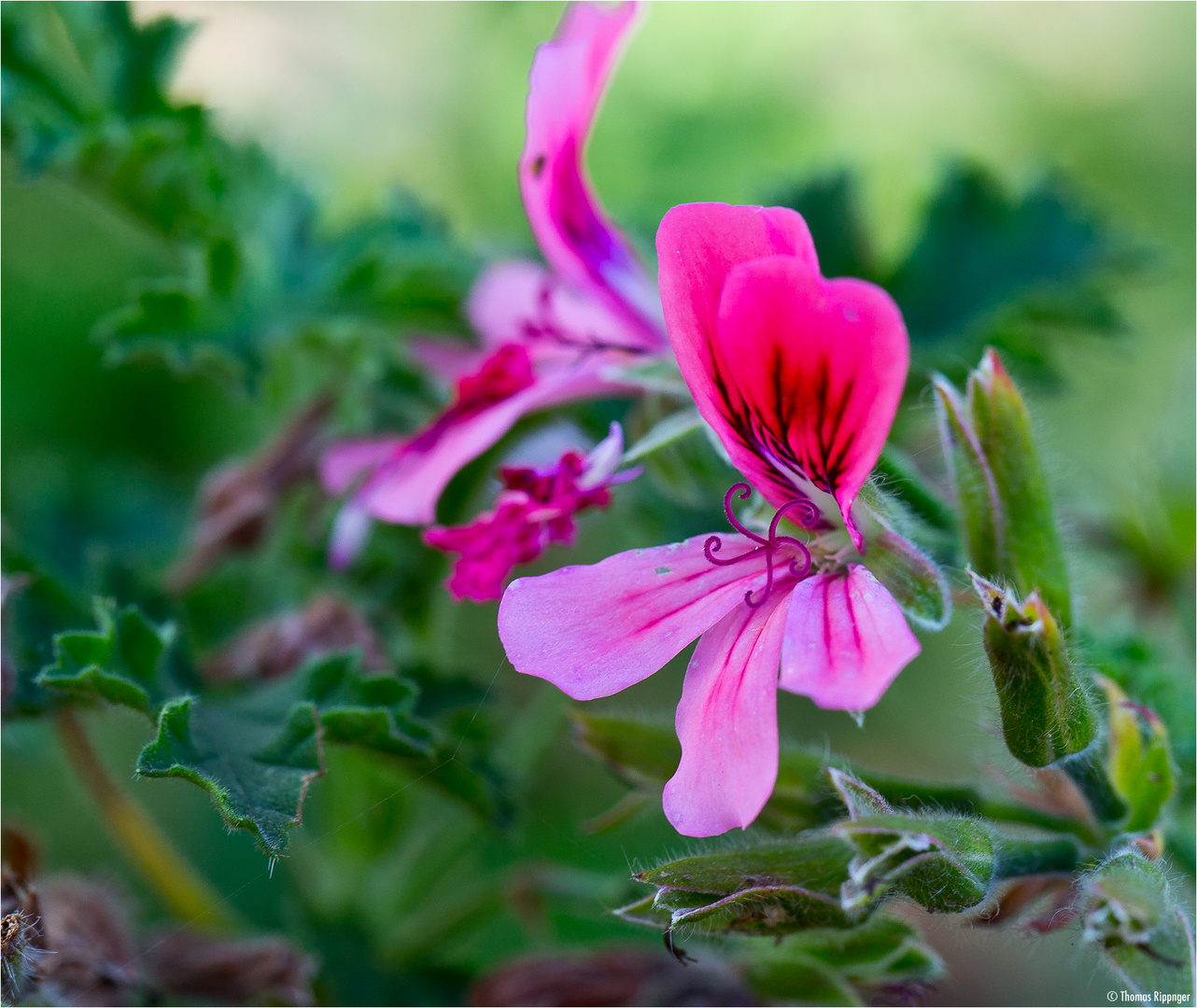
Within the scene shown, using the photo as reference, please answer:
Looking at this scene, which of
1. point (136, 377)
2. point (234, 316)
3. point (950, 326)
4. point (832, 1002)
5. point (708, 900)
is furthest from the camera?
point (136, 377)

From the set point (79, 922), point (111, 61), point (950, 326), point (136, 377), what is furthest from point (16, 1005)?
point (136, 377)

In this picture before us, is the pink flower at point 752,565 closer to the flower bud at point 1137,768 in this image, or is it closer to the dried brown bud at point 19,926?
the flower bud at point 1137,768

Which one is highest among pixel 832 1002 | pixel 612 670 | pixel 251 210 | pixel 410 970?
pixel 251 210

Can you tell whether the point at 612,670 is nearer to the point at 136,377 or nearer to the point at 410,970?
the point at 410,970

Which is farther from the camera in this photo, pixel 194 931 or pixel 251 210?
pixel 251 210

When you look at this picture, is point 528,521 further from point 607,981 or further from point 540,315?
point 607,981

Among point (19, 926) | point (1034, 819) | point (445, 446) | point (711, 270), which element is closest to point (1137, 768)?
point (1034, 819)

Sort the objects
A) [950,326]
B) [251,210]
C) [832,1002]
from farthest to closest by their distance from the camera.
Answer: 1. [950,326]
2. [251,210]
3. [832,1002]
